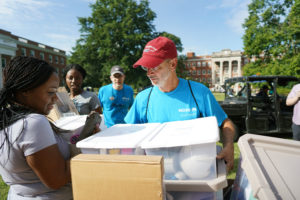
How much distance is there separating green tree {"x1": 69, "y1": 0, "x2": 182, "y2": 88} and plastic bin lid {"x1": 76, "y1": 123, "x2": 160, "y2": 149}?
26220mm

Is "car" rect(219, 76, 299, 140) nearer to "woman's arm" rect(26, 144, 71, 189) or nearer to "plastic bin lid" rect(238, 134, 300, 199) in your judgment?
"plastic bin lid" rect(238, 134, 300, 199)

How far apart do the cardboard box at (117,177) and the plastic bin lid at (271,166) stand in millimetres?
547

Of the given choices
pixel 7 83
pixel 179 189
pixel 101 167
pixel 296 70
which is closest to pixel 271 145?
pixel 179 189

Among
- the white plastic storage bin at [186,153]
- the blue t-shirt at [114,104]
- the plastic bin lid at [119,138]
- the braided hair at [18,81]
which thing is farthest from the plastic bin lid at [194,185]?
the blue t-shirt at [114,104]

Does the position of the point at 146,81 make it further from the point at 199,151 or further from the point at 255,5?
the point at 199,151

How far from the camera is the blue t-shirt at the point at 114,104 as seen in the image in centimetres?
410

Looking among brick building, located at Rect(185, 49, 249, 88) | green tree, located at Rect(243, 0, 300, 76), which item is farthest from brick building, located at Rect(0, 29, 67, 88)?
brick building, located at Rect(185, 49, 249, 88)

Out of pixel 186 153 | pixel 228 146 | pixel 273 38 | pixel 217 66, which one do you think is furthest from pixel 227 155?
pixel 217 66

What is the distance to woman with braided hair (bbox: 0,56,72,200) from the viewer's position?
1048 mm

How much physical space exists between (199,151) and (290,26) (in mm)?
26667

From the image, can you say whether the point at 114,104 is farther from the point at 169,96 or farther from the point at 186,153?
the point at 186,153

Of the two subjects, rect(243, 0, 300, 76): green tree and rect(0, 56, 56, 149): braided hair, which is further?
rect(243, 0, 300, 76): green tree

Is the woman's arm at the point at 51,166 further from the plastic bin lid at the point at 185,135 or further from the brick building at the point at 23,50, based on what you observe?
the brick building at the point at 23,50

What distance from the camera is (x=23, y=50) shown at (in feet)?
137
